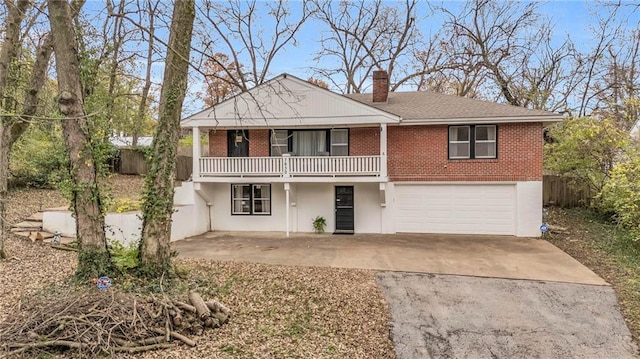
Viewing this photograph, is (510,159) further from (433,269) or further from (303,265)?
(303,265)

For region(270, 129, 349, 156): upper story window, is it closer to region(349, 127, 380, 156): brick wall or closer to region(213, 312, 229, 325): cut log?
region(349, 127, 380, 156): brick wall

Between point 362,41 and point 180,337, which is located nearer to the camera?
point 180,337

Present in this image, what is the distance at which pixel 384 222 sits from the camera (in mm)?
13961

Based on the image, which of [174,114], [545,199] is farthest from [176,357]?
[545,199]

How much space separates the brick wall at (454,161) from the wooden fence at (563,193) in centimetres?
349

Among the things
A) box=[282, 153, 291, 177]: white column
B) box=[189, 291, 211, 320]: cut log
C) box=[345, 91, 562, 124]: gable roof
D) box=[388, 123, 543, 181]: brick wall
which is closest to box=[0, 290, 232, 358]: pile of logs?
box=[189, 291, 211, 320]: cut log

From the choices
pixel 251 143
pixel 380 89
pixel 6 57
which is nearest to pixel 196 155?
pixel 251 143

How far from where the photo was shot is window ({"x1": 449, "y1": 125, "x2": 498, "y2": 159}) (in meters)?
13.4

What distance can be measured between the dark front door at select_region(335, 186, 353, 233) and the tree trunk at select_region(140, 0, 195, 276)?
7959mm

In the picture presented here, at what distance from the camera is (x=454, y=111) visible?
13.7 metres

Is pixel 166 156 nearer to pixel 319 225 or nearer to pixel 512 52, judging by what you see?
pixel 319 225

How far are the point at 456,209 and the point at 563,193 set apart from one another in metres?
5.70

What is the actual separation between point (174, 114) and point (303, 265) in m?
4.67

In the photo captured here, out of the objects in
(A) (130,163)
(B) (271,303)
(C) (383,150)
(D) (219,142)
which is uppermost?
(D) (219,142)
